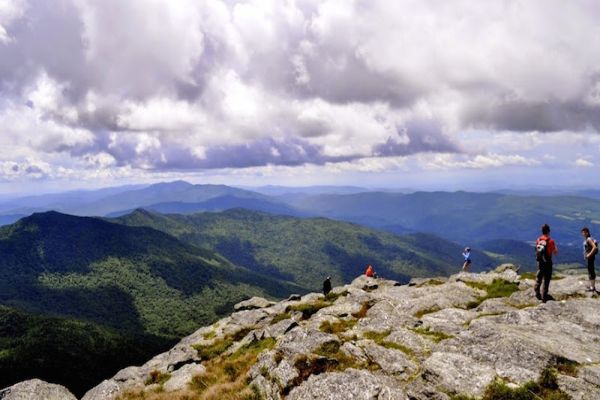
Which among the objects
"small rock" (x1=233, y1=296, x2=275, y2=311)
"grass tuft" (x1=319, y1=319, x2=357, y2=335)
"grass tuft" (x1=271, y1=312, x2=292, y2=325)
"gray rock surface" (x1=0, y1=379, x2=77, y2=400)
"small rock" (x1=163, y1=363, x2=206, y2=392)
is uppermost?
"grass tuft" (x1=319, y1=319, x2=357, y2=335)

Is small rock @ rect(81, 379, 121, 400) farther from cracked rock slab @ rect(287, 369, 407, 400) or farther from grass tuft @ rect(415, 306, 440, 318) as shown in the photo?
grass tuft @ rect(415, 306, 440, 318)

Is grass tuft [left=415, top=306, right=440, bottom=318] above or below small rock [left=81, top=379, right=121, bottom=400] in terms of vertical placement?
above

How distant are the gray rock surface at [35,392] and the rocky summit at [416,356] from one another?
1.32 ft

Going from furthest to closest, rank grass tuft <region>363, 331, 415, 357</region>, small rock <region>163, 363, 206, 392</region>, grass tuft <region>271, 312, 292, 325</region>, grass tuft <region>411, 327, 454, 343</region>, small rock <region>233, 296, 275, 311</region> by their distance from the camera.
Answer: small rock <region>233, 296, 275, 311</region> < grass tuft <region>271, 312, 292, 325</region> < small rock <region>163, 363, 206, 392</region> < grass tuft <region>411, 327, 454, 343</region> < grass tuft <region>363, 331, 415, 357</region>

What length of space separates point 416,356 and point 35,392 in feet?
104

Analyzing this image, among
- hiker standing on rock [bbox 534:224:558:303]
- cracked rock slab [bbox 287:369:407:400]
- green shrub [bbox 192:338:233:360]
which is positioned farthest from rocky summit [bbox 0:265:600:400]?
hiker standing on rock [bbox 534:224:558:303]

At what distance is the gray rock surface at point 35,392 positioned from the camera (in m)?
32.4

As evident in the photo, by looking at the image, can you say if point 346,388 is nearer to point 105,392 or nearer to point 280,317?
point 105,392

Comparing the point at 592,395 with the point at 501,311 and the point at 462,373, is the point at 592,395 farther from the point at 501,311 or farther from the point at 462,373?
the point at 501,311

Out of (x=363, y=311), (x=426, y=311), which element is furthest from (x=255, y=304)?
(x=426, y=311)

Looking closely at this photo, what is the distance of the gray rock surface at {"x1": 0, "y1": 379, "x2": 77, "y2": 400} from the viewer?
106 feet

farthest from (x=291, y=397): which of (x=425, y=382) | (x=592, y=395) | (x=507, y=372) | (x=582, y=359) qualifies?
(x=582, y=359)

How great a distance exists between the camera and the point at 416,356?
81.3 ft

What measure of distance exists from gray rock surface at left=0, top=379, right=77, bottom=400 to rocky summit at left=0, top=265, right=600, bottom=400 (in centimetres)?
40
